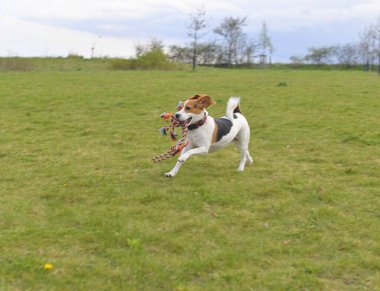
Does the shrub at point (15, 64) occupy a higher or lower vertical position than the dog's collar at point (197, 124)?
higher

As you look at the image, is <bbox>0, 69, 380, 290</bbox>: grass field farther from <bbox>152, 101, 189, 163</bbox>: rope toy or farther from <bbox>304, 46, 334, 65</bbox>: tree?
<bbox>304, 46, 334, 65</bbox>: tree

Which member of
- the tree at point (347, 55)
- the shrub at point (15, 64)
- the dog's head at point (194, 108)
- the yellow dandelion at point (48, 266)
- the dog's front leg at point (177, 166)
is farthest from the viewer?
the tree at point (347, 55)

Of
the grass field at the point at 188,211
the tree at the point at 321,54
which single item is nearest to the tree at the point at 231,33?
the tree at the point at 321,54

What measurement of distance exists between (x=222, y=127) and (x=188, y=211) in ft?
5.90

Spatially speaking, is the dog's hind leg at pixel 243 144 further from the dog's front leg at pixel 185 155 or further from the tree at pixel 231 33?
the tree at pixel 231 33

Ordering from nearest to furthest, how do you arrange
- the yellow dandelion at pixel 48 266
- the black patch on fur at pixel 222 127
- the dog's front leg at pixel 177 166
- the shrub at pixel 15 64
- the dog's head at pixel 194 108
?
1. the yellow dandelion at pixel 48 266
2. the dog's head at pixel 194 108
3. the dog's front leg at pixel 177 166
4. the black patch on fur at pixel 222 127
5. the shrub at pixel 15 64

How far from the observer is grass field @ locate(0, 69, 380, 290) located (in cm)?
366

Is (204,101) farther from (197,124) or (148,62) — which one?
(148,62)

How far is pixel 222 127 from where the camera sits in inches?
255

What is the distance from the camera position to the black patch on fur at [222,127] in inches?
253

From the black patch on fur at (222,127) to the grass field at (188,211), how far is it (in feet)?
2.02

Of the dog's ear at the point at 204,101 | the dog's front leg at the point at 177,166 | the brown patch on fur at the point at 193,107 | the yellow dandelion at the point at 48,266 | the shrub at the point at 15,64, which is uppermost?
the shrub at the point at 15,64

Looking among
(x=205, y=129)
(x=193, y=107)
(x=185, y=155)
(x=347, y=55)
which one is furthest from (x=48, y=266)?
(x=347, y=55)

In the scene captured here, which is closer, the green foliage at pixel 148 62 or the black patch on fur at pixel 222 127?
the black patch on fur at pixel 222 127
